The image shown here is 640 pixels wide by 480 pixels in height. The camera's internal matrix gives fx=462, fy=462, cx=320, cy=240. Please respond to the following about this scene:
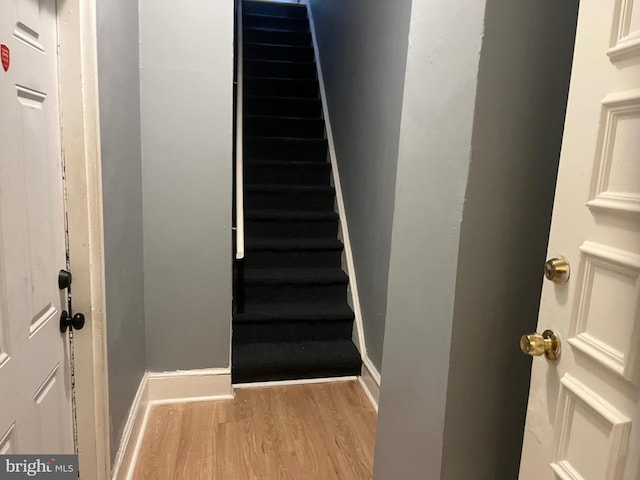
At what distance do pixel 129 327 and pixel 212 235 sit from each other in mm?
592

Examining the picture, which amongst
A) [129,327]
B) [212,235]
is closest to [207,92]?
[212,235]

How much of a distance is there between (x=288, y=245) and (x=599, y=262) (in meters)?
2.36

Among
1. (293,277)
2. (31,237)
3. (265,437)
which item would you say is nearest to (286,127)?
(293,277)

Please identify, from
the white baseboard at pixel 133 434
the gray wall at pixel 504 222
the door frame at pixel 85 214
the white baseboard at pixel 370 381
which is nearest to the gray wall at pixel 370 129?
the white baseboard at pixel 370 381

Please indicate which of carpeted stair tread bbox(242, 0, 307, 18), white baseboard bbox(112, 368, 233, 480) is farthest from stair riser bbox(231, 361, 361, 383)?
carpeted stair tread bbox(242, 0, 307, 18)

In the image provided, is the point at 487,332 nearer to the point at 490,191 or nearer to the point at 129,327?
the point at 490,191

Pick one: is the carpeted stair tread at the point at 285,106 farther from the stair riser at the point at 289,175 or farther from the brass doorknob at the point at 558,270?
the brass doorknob at the point at 558,270

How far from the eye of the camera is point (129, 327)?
6.42 ft

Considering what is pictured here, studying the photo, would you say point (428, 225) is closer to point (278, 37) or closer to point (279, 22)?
point (278, 37)

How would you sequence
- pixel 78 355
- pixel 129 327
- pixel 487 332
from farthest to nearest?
1. pixel 129 327
2. pixel 78 355
3. pixel 487 332

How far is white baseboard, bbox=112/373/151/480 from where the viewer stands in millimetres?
1737

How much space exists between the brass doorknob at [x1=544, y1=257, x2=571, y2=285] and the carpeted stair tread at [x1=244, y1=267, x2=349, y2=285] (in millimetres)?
2089

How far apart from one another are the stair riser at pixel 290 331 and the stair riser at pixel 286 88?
2381mm

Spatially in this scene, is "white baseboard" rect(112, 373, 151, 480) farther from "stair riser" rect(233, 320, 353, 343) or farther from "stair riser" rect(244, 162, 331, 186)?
"stair riser" rect(244, 162, 331, 186)
